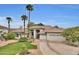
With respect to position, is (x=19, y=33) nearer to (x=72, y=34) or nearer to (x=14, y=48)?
(x=14, y=48)

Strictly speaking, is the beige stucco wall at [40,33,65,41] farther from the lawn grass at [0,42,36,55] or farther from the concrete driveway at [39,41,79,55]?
the lawn grass at [0,42,36,55]

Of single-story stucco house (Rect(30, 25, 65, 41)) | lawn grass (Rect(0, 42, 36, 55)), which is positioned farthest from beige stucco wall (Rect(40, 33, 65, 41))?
lawn grass (Rect(0, 42, 36, 55))

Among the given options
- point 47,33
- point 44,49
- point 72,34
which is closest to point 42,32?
point 47,33

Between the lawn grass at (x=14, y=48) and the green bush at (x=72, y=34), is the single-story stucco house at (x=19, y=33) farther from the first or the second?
the green bush at (x=72, y=34)

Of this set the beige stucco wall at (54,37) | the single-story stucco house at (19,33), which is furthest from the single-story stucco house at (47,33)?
the single-story stucco house at (19,33)

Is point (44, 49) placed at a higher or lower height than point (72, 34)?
lower

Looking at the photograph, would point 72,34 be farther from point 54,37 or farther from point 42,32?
point 42,32

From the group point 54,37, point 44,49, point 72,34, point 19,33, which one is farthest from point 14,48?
point 72,34

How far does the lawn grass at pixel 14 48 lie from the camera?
157 inches

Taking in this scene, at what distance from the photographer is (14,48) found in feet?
13.1

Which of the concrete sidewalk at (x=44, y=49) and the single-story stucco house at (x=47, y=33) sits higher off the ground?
the single-story stucco house at (x=47, y=33)

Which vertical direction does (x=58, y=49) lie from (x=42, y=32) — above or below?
below
